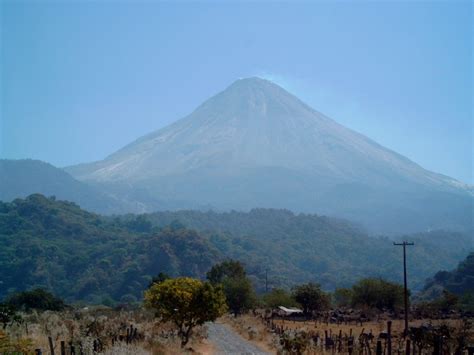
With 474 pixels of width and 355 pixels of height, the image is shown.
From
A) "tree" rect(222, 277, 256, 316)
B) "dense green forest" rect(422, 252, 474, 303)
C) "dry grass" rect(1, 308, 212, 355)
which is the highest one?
"dry grass" rect(1, 308, 212, 355)

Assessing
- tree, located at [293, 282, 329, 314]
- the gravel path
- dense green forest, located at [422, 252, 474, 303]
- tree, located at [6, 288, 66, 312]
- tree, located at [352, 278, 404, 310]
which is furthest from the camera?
dense green forest, located at [422, 252, 474, 303]

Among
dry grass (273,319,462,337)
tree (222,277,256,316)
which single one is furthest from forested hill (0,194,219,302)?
dry grass (273,319,462,337)

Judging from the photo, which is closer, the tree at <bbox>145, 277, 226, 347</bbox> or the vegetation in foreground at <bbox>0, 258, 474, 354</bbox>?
the vegetation in foreground at <bbox>0, 258, 474, 354</bbox>

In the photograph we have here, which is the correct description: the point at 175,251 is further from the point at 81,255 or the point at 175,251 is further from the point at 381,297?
the point at 381,297

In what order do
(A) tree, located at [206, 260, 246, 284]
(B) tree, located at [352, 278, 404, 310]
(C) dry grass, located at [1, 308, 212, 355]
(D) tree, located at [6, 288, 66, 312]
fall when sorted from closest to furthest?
(C) dry grass, located at [1, 308, 212, 355], (D) tree, located at [6, 288, 66, 312], (B) tree, located at [352, 278, 404, 310], (A) tree, located at [206, 260, 246, 284]

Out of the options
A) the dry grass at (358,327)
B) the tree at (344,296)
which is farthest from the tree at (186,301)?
the tree at (344,296)

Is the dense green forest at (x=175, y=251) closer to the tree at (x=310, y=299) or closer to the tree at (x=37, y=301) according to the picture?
the tree at (x=310, y=299)

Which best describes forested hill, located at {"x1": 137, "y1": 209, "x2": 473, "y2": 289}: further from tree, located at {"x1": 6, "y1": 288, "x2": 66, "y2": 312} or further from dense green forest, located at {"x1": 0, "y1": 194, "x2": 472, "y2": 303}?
tree, located at {"x1": 6, "y1": 288, "x2": 66, "y2": 312}

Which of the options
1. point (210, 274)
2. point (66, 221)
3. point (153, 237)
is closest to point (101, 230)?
point (66, 221)
